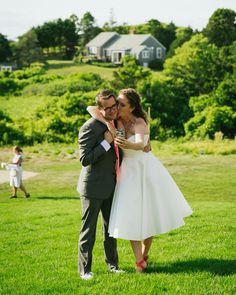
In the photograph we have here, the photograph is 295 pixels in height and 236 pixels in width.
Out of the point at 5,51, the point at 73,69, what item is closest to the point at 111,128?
the point at 73,69

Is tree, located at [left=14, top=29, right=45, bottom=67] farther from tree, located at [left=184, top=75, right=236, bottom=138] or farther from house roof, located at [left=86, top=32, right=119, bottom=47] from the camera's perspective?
tree, located at [left=184, top=75, right=236, bottom=138]

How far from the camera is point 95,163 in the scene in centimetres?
525

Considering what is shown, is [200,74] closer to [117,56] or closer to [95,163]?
[117,56]

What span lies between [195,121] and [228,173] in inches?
716

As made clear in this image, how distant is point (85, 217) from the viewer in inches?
209

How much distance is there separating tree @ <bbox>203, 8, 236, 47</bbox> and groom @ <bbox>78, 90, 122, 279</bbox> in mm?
59722

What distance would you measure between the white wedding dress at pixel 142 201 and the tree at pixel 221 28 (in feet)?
195

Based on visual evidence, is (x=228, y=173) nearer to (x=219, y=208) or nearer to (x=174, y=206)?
(x=219, y=208)

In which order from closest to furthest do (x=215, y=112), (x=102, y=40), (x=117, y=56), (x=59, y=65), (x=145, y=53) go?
(x=215, y=112)
(x=59, y=65)
(x=145, y=53)
(x=117, y=56)
(x=102, y=40)

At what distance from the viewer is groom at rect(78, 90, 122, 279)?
200 inches

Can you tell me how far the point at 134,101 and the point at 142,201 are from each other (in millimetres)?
1157

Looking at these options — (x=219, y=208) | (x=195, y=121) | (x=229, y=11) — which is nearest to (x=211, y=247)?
(x=219, y=208)

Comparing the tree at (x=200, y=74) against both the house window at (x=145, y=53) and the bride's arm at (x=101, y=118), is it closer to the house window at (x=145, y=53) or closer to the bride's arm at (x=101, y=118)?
the house window at (x=145, y=53)

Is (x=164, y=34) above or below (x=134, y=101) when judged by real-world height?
above
